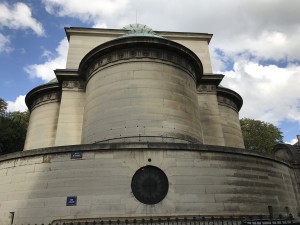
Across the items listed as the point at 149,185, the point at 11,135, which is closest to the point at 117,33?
the point at 149,185

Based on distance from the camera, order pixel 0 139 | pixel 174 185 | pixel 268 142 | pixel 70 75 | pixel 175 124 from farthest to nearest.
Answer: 1. pixel 268 142
2. pixel 0 139
3. pixel 70 75
4. pixel 175 124
5. pixel 174 185

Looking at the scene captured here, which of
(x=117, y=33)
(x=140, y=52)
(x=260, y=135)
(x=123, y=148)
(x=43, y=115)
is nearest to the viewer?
(x=123, y=148)

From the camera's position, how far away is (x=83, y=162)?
12906 mm

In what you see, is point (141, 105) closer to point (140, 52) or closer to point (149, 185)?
point (140, 52)

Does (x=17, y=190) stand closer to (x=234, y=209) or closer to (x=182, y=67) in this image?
(x=234, y=209)

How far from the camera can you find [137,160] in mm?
12898

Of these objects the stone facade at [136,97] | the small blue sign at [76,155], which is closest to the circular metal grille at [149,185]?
the small blue sign at [76,155]

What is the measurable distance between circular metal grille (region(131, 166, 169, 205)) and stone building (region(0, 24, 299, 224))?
4cm

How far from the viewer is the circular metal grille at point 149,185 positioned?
12250 millimetres

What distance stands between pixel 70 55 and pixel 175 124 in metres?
14.3

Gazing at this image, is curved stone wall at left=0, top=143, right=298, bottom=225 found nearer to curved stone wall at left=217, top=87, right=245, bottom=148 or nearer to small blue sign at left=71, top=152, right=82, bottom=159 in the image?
small blue sign at left=71, top=152, right=82, bottom=159

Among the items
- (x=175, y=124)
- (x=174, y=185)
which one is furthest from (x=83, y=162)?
(x=175, y=124)

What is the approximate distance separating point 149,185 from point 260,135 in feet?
132

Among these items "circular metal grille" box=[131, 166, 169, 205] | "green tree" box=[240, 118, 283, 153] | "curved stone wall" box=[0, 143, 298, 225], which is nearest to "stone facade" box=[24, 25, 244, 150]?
"curved stone wall" box=[0, 143, 298, 225]
